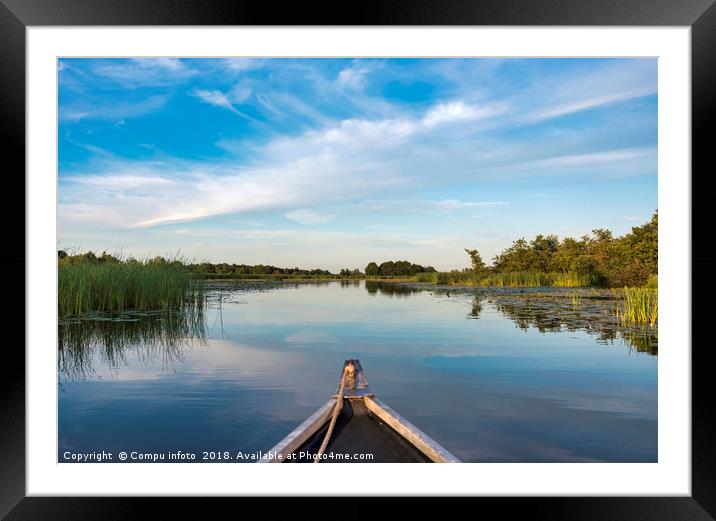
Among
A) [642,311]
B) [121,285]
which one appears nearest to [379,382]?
[642,311]

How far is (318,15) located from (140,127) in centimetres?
469

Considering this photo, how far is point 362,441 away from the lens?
1.82 meters

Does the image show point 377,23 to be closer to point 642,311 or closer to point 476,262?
point 642,311

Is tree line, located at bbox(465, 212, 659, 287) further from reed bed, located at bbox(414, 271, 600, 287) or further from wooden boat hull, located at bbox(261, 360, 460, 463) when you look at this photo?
wooden boat hull, located at bbox(261, 360, 460, 463)

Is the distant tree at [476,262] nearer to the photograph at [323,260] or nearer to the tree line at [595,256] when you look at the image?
the tree line at [595,256]

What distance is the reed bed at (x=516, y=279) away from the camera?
31.6ft

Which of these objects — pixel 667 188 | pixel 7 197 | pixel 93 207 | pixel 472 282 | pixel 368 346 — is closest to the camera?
pixel 7 197

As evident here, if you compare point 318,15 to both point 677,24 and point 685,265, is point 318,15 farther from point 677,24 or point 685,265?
point 685,265

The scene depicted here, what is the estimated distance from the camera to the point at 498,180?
6691 mm

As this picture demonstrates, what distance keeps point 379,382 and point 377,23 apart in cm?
282

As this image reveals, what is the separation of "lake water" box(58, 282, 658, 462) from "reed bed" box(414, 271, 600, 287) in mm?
3873

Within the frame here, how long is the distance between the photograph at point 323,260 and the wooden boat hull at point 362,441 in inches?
0.4

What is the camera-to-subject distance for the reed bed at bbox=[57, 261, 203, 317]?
4.52 metres

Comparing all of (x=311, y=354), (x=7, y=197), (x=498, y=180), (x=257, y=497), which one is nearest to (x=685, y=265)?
(x=257, y=497)
